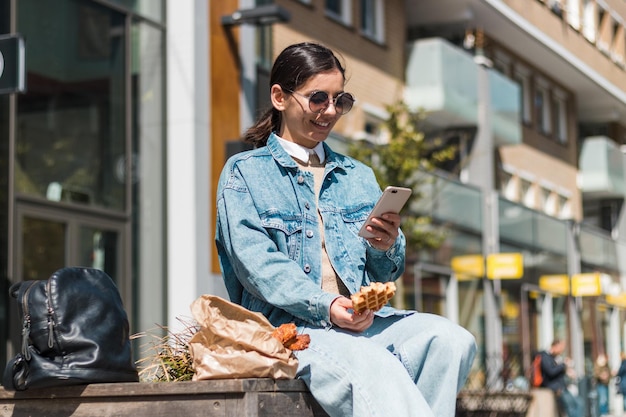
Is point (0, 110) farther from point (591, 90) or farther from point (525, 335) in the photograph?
point (591, 90)

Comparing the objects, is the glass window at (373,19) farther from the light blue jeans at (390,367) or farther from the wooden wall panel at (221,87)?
the light blue jeans at (390,367)

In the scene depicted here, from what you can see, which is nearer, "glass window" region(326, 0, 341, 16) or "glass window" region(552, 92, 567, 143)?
"glass window" region(326, 0, 341, 16)

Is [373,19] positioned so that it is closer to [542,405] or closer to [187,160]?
[187,160]

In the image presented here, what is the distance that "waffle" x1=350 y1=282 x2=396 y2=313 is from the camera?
4215mm

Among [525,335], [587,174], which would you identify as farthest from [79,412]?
[587,174]

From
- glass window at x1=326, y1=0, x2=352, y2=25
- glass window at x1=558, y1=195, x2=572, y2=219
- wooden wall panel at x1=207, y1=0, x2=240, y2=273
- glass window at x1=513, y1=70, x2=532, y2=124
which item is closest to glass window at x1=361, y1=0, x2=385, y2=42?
glass window at x1=326, y1=0, x2=352, y2=25

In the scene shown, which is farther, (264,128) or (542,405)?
(542,405)

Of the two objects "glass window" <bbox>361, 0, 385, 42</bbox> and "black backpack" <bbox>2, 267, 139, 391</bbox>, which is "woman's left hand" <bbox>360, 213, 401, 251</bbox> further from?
"glass window" <bbox>361, 0, 385, 42</bbox>

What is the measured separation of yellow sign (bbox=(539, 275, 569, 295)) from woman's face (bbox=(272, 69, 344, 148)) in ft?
101

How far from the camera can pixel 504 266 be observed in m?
29.6

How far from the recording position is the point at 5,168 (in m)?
14.6

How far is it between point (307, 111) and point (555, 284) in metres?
32.0

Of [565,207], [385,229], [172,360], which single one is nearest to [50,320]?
[172,360]

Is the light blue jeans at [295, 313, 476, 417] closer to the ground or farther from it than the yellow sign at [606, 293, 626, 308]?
farther from it
